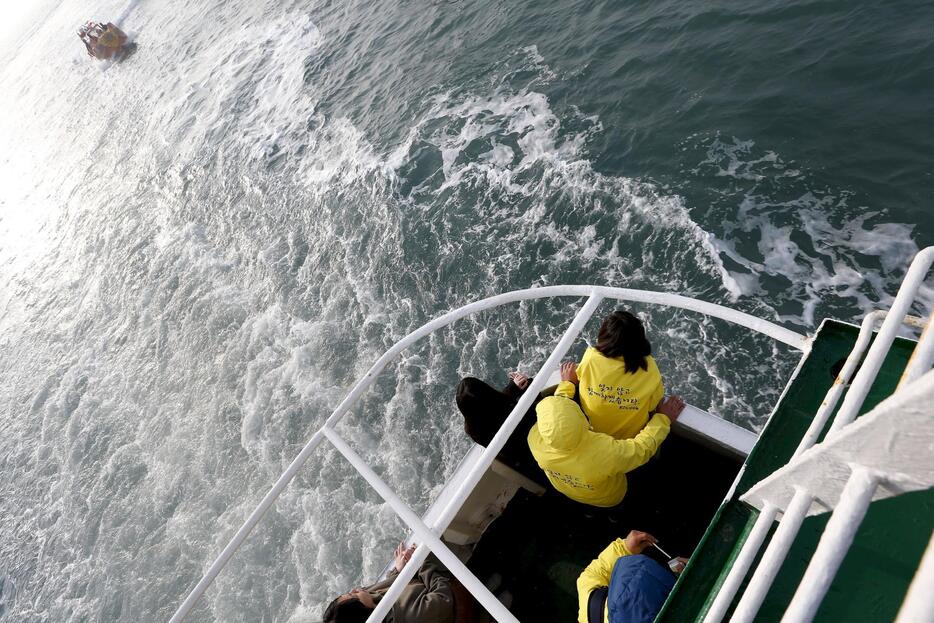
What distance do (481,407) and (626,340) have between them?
3.76 feet

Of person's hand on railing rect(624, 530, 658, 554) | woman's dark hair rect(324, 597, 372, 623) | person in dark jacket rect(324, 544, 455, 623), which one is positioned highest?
person's hand on railing rect(624, 530, 658, 554)

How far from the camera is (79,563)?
8484mm

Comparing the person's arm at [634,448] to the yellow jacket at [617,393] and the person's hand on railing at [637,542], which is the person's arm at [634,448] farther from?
the person's hand on railing at [637,542]

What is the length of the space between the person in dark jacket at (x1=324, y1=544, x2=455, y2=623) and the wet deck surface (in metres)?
0.73

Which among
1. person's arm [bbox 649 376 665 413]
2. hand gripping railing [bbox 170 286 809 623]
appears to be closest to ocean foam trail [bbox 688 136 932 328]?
person's arm [bbox 649 376 665 413]

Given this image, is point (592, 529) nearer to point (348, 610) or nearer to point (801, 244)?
point (348, 610)

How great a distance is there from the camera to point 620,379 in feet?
11.5

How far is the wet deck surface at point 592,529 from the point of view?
3910mm

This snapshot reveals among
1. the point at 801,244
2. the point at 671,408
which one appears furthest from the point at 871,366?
the point at 801,244

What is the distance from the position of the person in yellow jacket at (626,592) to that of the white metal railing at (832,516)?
2.23 feet

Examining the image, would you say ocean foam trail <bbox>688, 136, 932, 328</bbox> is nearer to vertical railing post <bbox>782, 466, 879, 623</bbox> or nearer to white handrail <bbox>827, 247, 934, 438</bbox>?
white handrail <bbox>827, 247, 934, 438</bbox>

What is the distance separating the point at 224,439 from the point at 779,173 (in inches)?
360

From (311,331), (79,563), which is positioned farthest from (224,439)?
(79,563)

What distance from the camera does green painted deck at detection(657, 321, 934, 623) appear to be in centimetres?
177
